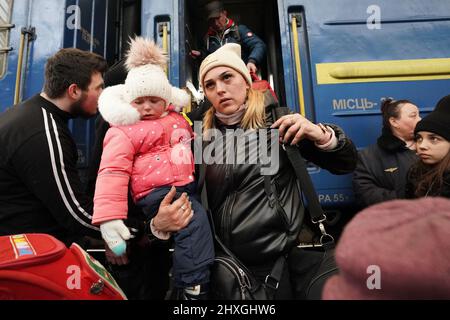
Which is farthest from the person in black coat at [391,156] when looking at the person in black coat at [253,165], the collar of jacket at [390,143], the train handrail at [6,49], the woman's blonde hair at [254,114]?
the train handrail at [6,49]

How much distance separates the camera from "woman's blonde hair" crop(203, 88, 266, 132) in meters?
1.16

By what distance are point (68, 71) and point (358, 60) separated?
1862 millimetres

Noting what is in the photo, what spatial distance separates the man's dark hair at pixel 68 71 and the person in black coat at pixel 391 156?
172cm

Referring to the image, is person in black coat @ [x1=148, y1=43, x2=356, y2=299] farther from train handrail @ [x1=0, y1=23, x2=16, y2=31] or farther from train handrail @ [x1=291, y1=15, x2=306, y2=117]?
train handrail @ [x1=0, y1=23, x2=16, y2=31]

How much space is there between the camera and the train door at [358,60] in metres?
→ 2.03

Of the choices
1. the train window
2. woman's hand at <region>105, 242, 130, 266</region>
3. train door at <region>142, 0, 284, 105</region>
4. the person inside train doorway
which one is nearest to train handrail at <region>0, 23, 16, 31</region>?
the train window

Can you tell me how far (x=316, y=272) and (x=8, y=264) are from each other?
0.97 metres

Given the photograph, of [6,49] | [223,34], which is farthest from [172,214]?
[223,34]

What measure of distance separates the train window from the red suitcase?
67.6 inches

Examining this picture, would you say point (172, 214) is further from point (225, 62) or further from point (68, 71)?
point (68, 71)

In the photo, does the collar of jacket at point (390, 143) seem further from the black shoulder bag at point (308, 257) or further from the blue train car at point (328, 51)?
the black shoulder bag at point (308, 257)

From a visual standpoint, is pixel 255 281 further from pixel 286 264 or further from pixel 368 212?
pixel 368 212

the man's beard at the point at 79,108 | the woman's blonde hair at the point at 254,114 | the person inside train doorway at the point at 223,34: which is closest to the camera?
the woman's blonde hair at the point at 254,114

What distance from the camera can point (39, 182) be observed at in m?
1.24
